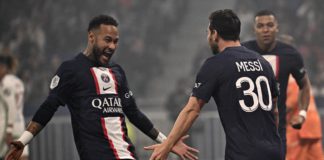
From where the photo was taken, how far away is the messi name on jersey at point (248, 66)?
610cm

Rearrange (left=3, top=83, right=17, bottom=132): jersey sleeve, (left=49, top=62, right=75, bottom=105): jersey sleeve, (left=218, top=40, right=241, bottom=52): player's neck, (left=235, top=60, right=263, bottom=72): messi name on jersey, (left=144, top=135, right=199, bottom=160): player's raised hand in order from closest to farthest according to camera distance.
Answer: (left=144, top=135, right=199, bottom=160): player's raised hand → (left=235, top=60, right=263, bottom=72): messi name on jersey → (left=218, top=40, right=241, bottom=52): player's neck → (left=49, top=62, right=75, bottom=105): jersey sleeve → (left=3, top=83, right=17, bottom=132): jersey sleeve

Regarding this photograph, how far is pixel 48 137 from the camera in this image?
1504cm

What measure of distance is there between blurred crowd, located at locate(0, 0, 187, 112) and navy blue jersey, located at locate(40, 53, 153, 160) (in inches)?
468

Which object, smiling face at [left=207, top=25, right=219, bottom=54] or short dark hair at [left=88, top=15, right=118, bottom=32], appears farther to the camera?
short dark hair at [left=88, top=15, right=118, bottom=32]

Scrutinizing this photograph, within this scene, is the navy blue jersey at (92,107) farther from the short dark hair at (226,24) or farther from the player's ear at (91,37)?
the short dark hair at (226,24)

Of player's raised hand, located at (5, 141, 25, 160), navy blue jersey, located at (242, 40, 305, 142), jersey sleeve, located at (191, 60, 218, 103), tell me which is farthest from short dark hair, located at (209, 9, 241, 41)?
navy blue jersey, located at (242, 40, 305, 142)

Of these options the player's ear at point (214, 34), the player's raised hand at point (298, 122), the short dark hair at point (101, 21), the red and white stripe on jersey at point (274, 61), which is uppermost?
the short dark hair at point (101, 21)

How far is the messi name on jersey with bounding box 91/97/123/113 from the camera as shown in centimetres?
655

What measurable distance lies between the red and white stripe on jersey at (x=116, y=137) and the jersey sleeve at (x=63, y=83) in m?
0.39

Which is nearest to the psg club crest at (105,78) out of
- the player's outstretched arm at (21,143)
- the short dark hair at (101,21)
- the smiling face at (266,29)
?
the short dark hair at (101,21)

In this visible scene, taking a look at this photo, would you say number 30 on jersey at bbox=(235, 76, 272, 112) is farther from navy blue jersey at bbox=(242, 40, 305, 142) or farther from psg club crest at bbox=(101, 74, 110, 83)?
navy blue jersey at bbox=(242, 40, 305, 142)

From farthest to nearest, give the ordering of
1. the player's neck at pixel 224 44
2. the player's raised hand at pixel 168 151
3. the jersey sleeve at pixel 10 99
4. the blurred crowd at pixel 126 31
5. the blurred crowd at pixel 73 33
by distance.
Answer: the blurred crowd at pixel 73 33, the blurred crowd at pixel 126 31, the jersey sleeve at pixel 10 99, the player's neck at pixel 224 44, the player's raised hand at pixel 168 151

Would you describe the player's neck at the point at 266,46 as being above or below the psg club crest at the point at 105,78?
below

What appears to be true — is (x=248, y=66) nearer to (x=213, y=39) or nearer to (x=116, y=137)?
(x=213, y=39)
